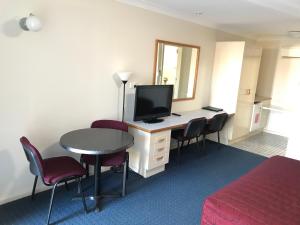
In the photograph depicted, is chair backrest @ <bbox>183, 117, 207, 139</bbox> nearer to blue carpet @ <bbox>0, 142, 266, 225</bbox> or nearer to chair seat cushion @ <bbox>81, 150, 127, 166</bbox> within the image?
blue carpet @ <bbox>0, 142, 266, 225</bbox>

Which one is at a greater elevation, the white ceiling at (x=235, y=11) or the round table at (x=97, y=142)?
the white ceiling at (x=235, y=11)

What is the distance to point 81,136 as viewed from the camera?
2.50 m

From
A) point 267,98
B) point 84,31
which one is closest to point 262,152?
point 267,98

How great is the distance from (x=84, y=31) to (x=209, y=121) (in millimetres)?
2415

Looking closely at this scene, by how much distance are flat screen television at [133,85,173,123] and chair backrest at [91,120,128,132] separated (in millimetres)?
280

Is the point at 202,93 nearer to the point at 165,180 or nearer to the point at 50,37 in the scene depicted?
the point at 165,180

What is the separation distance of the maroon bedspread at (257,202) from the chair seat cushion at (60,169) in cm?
122

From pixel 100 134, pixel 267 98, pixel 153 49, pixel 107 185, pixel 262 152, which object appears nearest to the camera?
pixel 100 134

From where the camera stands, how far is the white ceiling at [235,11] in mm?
2896

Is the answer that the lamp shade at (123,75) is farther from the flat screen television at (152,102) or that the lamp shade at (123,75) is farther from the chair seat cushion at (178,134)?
the chair seat cushion at (178,134)

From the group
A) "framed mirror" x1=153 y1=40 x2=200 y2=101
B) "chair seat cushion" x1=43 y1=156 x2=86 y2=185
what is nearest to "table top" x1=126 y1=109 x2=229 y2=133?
"framed mirror" x1=153 y1=40 x2=200 y2=101

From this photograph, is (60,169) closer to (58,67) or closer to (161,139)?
(58,67)

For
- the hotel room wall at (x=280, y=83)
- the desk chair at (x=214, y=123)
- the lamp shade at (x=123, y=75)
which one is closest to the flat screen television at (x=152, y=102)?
the lamp shade at (x=123, y=75)

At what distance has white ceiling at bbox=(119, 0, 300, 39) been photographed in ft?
9.50
